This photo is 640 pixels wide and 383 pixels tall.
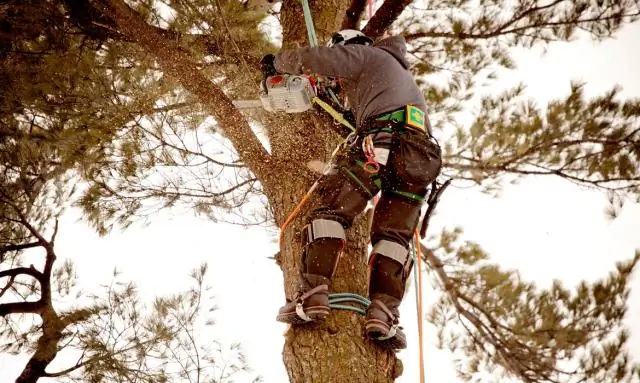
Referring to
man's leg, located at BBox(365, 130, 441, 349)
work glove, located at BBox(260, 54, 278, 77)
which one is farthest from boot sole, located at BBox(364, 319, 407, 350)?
work glove, located at BBox(260, 54, 278, 77)

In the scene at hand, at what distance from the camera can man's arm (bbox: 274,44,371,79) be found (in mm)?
2195

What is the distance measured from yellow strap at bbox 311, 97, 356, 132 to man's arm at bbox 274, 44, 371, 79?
19 cm

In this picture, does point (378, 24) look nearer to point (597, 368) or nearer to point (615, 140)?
point (615, 140)

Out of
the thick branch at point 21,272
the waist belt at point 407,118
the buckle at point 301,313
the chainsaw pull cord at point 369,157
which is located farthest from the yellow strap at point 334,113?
the thick branch at point 21,272

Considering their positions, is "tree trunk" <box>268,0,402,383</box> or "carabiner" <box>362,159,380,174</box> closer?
"tree trunk" <box>268,0,402,383</box>

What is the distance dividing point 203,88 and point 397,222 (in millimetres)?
1101

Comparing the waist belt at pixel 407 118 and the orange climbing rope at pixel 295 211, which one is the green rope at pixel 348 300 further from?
the waist belt at pixel 407 118

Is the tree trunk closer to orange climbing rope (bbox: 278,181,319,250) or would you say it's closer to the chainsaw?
orange climbing rope (bbox: 278,181,319,250)

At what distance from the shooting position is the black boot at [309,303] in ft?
6.28

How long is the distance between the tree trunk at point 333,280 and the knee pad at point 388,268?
0.09 m

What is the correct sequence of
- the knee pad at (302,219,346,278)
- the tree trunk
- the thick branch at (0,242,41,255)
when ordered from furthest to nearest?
the thick branch at (0,242,41,255), the knee pad at (302,219,346,278), the tree trunk

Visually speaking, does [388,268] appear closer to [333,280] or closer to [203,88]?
[333,280]

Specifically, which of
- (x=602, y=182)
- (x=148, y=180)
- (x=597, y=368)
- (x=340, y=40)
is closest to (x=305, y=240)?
(x=340, y=40)

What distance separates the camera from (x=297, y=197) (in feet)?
7.71
